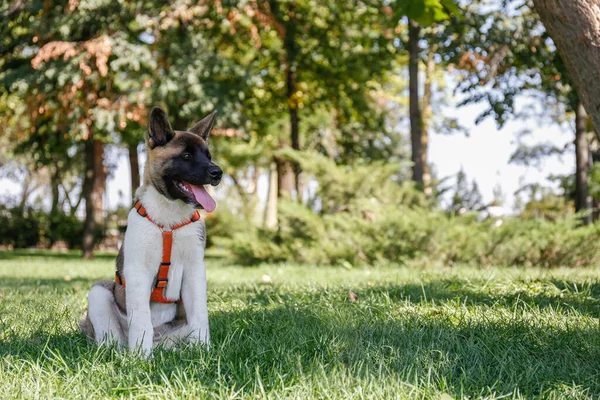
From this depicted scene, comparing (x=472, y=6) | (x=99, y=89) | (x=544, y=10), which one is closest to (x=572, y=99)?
(x=472, y=6)

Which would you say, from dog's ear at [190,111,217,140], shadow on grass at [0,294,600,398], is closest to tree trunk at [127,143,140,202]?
dog's ear at [190,111,217,140]

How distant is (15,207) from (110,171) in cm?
1308

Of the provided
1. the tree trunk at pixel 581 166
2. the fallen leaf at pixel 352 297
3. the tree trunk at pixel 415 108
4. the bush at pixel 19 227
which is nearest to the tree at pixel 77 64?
the tree trunk at pixel 415 108

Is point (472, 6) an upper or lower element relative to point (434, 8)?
upper

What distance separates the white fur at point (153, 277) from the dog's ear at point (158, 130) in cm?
30

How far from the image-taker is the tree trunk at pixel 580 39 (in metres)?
4.00

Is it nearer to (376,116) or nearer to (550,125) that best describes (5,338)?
(376,116)

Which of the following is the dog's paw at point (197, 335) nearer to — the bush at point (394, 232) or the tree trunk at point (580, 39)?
the tree trunk at point (580, 39)

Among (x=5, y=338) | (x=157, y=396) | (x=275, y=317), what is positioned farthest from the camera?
(x=275, y=317)

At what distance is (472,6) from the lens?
14.7 meters

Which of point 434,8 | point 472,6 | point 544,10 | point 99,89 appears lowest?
point 544,10

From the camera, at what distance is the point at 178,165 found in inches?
147

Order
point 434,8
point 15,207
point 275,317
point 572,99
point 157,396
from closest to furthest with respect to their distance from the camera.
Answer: point 157,396 → point 275,317 → point 434,8 → point 572,99 → point 15,207

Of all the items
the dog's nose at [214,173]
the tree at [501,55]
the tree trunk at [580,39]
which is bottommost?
the dog's nose at [214,173]
